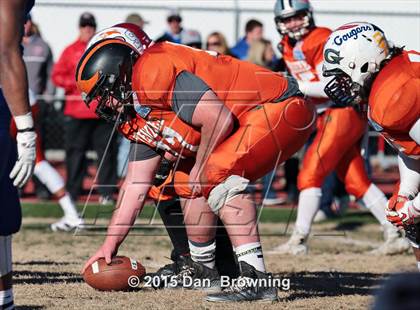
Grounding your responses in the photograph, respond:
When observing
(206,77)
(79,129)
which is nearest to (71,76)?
(79,129)

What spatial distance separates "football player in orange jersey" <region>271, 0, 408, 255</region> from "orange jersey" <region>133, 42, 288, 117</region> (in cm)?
219

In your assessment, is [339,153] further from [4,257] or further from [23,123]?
[23,123]

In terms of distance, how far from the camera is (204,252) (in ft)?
18.3

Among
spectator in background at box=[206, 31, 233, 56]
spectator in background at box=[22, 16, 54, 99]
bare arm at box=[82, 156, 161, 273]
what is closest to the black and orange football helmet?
bare arm at box=[82, 156, 161, 273]

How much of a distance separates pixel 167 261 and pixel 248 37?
15.0ft

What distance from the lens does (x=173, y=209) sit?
233 inches

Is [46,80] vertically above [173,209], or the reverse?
[173,209]

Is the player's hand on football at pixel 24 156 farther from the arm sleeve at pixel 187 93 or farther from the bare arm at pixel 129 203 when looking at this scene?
the bare arm at pixel 129 203

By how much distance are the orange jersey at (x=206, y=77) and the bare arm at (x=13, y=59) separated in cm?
119

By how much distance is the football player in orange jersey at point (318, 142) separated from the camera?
7.62 m

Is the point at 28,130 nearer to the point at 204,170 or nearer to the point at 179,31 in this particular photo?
the point at 204,170

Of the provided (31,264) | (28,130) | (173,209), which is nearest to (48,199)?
(31,264)

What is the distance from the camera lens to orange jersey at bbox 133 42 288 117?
499cm

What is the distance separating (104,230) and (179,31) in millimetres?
2902
